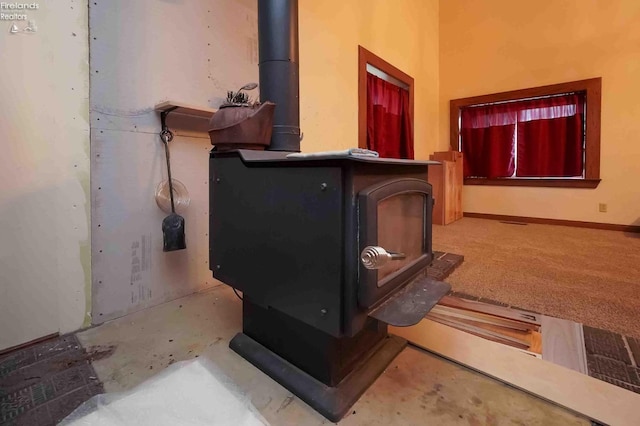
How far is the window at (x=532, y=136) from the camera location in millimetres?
3545

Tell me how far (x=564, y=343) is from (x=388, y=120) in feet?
9.09

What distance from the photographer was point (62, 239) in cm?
129

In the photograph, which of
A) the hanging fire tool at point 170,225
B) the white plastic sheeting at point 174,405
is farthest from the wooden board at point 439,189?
the white plastic sheeting at point 174,405

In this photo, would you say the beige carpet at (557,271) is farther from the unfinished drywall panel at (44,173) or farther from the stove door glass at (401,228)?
the unfinished drywall panel at (44,173)

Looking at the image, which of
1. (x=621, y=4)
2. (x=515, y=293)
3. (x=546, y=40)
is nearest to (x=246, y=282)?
(x=515, y=293)

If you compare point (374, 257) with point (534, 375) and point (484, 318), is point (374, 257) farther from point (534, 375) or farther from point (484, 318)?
point (484, 318)

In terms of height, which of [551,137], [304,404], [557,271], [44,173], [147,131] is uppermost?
[551,137]

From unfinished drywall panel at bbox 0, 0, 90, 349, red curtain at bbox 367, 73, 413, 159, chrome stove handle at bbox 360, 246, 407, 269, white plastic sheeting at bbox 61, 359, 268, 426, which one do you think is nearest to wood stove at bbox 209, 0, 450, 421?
chrome stove handle at bbox 360, 246, 407, 269

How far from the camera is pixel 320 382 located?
97 cm

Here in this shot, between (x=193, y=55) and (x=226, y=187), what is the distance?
0.96 metres

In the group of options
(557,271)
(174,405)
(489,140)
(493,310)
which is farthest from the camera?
(489,140)

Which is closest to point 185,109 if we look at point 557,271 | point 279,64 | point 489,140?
point 279,64

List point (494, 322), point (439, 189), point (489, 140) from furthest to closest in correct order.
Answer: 1. point (489, 140)
2. point (439, 189)
3. point (494, 322)

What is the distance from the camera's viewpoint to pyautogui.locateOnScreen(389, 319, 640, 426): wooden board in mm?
873
